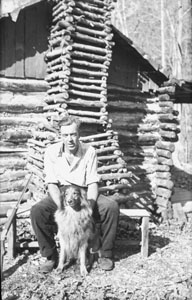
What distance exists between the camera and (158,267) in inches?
206

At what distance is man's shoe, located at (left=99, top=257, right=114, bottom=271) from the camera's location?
4852 mm

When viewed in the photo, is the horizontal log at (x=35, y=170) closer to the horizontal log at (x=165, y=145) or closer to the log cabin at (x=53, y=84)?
the log cabin at (x=53, y=84)

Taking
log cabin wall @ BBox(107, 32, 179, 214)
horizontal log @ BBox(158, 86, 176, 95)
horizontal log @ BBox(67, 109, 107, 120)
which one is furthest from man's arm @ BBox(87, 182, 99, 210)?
horizontal log @ BBox(158, 86, 176, 95)

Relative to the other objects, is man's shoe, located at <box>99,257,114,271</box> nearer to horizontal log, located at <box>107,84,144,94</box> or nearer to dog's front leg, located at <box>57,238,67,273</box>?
dog's front leg, located at <box>57,238,67,273</box>

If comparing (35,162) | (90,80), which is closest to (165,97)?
(90,80)

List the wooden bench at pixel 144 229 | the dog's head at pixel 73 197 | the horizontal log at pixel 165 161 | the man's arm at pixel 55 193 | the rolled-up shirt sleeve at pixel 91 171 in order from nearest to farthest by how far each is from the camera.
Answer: the dog's head at pixel 73 197
the man's arm at pixel 55 193
the rolled-up shirt sleeve at pixel 91 171
the wooden bench at pixel 144 229
the horizontal log at pixel 165 161

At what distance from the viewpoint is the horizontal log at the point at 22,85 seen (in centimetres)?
762

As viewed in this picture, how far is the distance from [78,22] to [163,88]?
305 cm

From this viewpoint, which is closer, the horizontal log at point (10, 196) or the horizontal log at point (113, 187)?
the horizontal log at point (113, 187)

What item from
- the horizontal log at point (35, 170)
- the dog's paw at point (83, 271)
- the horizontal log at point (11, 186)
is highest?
the horizontal log at point (35, 170)

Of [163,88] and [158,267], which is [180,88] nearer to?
[163,88]

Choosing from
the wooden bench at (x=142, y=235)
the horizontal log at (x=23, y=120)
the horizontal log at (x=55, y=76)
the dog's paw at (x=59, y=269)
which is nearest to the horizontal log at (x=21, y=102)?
the horizontal log at (x=23, y=120)

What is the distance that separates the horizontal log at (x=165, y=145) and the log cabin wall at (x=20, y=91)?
3.49m

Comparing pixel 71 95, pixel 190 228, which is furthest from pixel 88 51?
pixel 190 228
